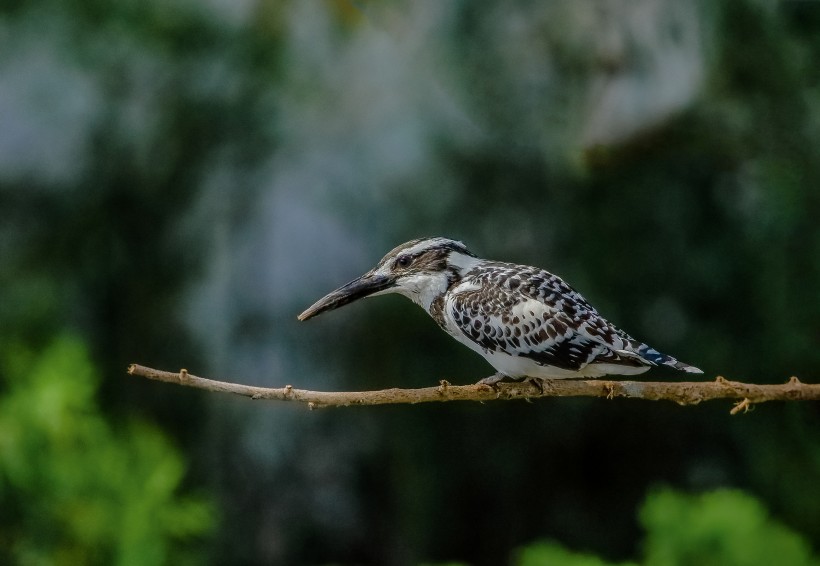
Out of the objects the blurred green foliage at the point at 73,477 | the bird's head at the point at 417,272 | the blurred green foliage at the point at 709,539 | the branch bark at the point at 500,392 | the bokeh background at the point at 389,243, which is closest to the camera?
the branch bark at the point at 500,392

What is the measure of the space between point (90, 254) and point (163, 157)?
27cm

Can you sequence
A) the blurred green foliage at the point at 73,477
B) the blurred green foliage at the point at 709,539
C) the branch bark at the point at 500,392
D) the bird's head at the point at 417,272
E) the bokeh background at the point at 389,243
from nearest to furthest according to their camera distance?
1. the branch bark at the point at 500,392
2. the bird's head at the point at 417,272
3. the blurred green foliage at the point at 709,539
4. the blurred green foliage at the point at 73,477
5. the bokeh background at the point at 389,243

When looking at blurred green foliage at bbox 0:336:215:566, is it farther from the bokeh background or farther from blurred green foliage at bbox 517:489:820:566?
blurred green foliage at bbox 517:489:820:566

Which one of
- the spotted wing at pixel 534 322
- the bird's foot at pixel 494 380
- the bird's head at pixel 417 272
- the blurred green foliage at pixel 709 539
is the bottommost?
the blurred green foliage at pixel 709 539

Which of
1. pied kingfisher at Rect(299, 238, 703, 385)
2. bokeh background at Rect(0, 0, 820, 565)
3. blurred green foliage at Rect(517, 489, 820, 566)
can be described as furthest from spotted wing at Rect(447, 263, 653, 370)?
bokeh background at Rect(0, 0, 820, 565)

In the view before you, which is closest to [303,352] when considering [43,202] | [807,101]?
[43,202]

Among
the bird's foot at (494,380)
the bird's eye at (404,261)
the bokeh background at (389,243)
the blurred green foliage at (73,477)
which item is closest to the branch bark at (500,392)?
the bird's foot at (494,380)

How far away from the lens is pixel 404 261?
2.69 feet

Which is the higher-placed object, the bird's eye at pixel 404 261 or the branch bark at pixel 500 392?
the bird's eye at pixel 404 261

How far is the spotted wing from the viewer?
810 mm

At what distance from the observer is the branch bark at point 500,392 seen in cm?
65

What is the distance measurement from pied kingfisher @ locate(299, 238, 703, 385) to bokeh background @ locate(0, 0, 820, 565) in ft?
3.05

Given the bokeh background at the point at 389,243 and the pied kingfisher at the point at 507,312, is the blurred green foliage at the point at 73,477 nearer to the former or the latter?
the bokeh background at the point at 389,243

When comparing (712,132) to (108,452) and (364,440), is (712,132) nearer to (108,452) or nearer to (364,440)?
(364,440)
